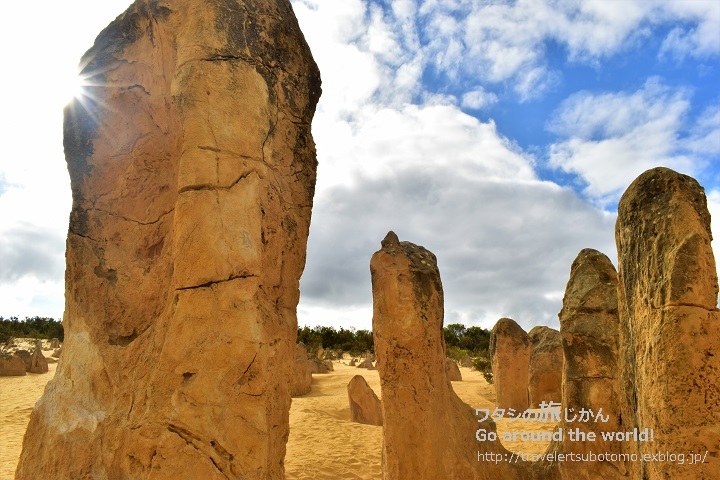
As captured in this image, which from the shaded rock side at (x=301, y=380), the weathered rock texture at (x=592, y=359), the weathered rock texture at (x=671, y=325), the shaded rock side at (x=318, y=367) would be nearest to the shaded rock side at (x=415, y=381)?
the weathered rock texture at (x=592, y=359)

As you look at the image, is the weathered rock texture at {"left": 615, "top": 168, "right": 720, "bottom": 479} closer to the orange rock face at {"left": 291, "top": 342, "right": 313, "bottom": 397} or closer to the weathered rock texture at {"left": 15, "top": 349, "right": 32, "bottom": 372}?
the orange rock face at {"left": 291, "top": 342, "right": 313, "bottom": 397}

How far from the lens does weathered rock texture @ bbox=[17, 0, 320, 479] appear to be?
2.97m

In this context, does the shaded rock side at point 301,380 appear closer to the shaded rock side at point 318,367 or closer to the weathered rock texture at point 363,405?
the shaded rock side at point 318,367

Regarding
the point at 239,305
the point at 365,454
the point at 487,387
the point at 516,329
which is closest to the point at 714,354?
the point at 239,305

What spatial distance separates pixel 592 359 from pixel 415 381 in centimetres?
212

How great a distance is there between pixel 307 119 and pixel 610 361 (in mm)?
4396

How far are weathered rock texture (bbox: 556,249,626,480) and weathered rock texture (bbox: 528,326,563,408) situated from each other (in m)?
5.69

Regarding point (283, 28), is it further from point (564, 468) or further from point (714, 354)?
point (564, 468)

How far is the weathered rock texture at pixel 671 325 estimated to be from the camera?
323 centimetres

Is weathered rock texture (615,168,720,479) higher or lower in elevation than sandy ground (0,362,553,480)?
higher

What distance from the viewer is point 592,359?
6242 mm

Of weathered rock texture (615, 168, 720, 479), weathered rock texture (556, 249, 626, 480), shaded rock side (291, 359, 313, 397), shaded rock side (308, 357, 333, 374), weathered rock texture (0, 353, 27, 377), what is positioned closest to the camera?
weathered rock texture (615, 168, 720, 479)

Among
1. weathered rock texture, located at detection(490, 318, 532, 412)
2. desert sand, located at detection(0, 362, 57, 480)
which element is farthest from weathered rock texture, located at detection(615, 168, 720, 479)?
desert sand, located at detection(0, 362, 57, 480)

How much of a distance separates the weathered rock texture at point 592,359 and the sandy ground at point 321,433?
3.33 meters
